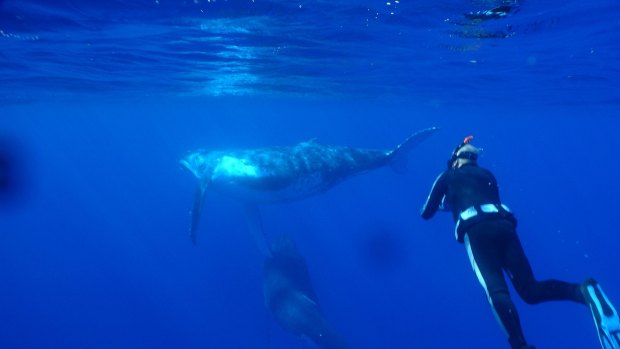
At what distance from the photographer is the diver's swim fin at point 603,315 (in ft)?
18.1

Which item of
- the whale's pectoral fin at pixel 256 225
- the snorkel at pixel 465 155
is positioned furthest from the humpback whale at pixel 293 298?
the snorkel at pixel 465 155

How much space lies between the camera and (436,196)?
7.62m

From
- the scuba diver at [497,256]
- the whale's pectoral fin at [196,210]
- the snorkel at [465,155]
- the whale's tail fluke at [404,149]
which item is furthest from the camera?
the whale's tail fluke at [404,149]

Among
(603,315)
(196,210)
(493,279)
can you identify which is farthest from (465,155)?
(196,210)

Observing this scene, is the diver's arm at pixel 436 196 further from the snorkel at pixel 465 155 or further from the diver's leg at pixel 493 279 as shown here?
the diver's leg at pixel 493 279

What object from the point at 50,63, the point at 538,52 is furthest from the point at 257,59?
the point at 538,52

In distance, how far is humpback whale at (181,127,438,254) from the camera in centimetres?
1490

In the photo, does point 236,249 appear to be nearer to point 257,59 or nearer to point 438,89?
point 257,59

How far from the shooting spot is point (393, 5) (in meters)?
11.9

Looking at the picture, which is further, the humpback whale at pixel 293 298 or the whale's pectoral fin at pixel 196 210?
the whale's pectoral fin at pixel 196 210

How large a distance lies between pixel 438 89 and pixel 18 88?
25.1 meters

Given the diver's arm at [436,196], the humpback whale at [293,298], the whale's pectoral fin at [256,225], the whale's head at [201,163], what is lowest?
the humpback whale at [293,298]

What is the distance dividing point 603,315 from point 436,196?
2.76 metres

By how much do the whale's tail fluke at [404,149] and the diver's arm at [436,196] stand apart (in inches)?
349
